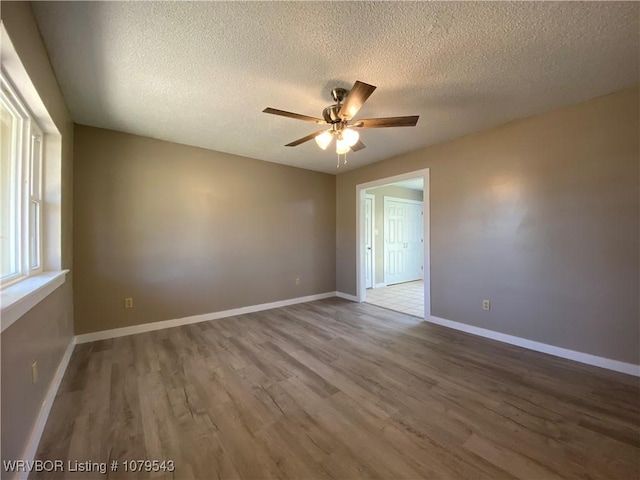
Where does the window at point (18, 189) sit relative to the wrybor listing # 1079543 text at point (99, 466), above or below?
above

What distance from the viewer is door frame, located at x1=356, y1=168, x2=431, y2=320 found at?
363 centimetres

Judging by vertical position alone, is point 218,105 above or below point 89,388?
above

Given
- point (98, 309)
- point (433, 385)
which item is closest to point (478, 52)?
point (433, 385)

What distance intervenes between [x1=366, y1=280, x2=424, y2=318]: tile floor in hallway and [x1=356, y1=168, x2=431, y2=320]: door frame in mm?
310

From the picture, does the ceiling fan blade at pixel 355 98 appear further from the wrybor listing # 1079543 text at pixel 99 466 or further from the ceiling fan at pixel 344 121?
the wrybor listing # 1079543 text at pixel 99 466

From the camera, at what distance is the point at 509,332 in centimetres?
291

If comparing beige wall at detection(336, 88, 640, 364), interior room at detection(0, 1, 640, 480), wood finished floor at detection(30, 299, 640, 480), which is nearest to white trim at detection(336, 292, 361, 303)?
interior room at detection(0, 1, 640, 480)

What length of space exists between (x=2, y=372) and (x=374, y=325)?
10.5 ft

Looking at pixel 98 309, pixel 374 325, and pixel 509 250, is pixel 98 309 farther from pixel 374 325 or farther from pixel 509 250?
pixel 509 250

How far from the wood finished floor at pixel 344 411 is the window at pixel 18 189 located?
1014 millimetres

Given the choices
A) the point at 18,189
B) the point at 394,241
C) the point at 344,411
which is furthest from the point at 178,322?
the point at 394,241

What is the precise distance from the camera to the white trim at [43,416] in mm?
1356

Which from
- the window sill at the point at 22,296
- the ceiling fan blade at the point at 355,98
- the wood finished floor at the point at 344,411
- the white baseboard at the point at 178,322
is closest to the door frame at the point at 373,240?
the white baseboard at the point at 178,322

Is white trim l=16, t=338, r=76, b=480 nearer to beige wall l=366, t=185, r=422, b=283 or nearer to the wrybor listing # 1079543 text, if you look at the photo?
the wrybor listing # 1079543 text
